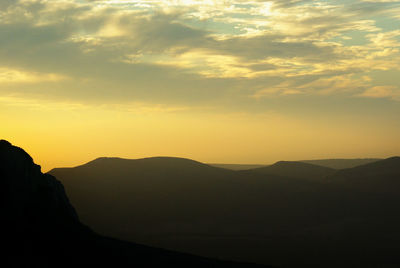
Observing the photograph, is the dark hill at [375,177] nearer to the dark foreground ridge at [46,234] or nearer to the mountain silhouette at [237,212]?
the mountain silhouette at [237,212]

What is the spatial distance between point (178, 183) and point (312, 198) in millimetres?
34317

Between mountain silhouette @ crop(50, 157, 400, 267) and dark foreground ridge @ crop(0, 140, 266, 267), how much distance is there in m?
28.6

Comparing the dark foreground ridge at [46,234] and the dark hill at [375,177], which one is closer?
the dark foreground ridge at [46,234]

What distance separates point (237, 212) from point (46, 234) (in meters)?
68.8

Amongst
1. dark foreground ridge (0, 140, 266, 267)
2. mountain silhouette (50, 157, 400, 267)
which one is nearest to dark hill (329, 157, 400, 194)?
mountain silhouette (50, 157, 400, 267)

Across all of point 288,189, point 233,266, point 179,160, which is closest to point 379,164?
point 288,189

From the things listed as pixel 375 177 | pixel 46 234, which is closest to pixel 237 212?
pixel 375 177

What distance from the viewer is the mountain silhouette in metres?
72.5

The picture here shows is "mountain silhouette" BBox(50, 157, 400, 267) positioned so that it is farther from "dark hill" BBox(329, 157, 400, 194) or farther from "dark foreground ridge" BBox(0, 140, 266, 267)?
"dark foreground ridge" BBox(0, 140, 266, 267)

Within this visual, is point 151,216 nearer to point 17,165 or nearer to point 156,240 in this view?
point 156,240

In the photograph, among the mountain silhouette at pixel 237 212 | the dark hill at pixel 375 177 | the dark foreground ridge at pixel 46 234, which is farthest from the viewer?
the dark hill at pixel 375 177

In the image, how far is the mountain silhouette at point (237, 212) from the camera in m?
72.5

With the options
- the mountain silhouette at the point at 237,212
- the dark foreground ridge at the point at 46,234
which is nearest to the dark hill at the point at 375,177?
the mountain silhouette at the point at 237,212

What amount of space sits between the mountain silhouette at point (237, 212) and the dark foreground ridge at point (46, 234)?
28.6 meters
